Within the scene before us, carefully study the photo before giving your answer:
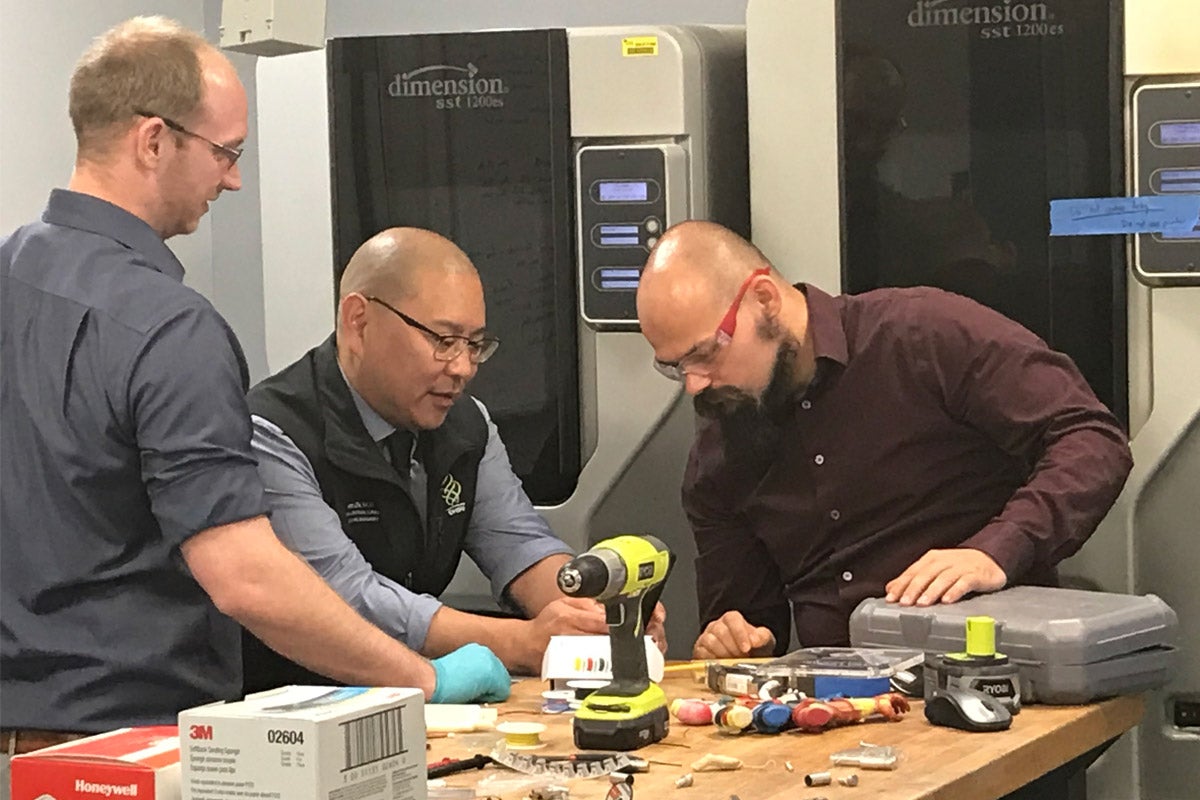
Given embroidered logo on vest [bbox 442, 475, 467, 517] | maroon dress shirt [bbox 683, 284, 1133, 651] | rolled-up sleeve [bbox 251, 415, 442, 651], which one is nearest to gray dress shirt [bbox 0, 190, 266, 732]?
rolled-up sleeve [bbox 251, 415, 442, 651]

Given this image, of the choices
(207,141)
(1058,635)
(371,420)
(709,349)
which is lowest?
(1058,635)

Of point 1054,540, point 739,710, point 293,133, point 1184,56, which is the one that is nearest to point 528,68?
point 293,133

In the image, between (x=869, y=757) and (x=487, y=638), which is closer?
(x=869, y=757)

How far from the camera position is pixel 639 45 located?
11.0 ft

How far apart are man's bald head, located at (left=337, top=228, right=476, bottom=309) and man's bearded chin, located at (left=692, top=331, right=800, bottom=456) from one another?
466mm

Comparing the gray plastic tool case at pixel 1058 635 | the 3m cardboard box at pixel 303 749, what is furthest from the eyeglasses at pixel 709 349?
the 3m cardboard box at pixel 303 749

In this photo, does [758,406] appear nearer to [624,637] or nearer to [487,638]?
[487,638]

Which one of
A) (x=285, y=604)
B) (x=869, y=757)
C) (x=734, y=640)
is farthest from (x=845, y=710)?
(x=285, y=604)

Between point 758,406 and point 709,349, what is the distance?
0.14m

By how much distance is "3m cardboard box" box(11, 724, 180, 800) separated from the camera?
1.64 m

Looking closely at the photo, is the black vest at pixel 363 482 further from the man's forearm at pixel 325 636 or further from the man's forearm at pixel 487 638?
the man's forearm at pixel 325 636

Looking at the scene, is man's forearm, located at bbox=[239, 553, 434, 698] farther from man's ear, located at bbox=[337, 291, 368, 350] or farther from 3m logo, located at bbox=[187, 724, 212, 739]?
man's ear, located at bbox=[337, 291, 368, 350]

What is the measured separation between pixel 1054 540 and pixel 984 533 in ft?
0.36

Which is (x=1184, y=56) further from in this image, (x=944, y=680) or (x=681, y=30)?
(x=944, y=680)
